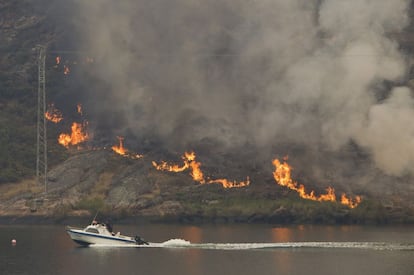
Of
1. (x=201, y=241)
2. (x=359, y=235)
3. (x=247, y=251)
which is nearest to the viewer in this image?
(x=247, y=251)

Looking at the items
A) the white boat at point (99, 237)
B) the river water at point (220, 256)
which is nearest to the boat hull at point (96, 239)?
the white boat at point (99, 237)

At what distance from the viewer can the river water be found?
440ft

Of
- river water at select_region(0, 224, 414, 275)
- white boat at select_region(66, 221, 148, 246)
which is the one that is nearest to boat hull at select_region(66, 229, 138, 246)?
white boat at select_region(66, 221, 148, 246)

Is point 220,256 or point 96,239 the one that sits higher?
point 96,239

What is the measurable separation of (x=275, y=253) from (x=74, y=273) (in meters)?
40.6

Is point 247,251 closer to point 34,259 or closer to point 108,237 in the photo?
point 108,237

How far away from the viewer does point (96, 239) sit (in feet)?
552

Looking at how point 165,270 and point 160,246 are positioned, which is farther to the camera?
point 160,246

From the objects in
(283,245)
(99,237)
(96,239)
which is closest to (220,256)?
(283,245)

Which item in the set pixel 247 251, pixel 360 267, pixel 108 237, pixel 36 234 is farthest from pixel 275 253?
pixel 36 234

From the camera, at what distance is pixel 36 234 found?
7677 inches

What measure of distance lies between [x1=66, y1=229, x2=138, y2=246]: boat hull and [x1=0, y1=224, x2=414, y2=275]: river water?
1386 mm

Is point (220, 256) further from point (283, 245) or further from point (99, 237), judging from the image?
point (99, 237)

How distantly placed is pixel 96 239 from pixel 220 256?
2956 centimetres
